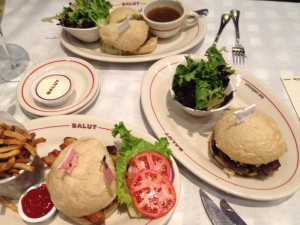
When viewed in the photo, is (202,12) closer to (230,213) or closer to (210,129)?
(210,129)

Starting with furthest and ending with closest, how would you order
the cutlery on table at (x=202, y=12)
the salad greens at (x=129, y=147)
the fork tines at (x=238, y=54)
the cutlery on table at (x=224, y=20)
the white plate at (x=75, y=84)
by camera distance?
the cutlery on table at (x=202, y=12) < the cutlery on table at (x=224, y=20) < the fork tines at (x=238, y=54) < the white plate at (x=75, y=84) < the salad greens at (x=129, y=147)

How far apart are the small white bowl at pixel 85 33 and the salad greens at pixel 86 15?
7cm

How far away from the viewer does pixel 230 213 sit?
1924 mm

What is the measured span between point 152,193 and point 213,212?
49 cm

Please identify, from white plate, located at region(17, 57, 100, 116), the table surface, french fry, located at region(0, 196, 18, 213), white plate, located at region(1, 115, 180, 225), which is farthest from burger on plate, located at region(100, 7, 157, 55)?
french fry, located at region(0, 196, 18, 213)

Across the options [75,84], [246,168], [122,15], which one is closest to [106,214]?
[246,168]

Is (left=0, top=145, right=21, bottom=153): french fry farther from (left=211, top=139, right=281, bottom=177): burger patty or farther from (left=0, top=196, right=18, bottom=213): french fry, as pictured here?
(left=211, top=139, right=281, bottom=177): burger patty

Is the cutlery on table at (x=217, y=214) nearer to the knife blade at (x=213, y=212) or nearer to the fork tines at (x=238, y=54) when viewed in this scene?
the knife blade at (x=213, y=212)

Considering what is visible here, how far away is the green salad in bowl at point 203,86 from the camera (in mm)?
2209

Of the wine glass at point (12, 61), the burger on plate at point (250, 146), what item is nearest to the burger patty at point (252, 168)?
the burger on plate at point (250, 146)

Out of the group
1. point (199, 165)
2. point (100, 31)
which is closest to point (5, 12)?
point (100, 31)

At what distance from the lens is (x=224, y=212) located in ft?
6.36

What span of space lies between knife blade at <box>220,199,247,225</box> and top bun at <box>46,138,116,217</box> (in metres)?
0.79

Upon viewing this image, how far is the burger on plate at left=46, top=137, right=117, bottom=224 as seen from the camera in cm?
170
